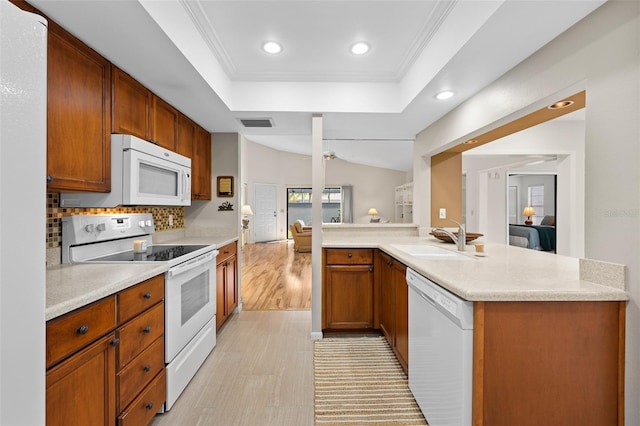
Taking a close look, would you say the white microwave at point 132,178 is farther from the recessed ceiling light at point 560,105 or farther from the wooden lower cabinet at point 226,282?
the recessed ceiling light at point 560,105

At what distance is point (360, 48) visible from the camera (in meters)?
2.10

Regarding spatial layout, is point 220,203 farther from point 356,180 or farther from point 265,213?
point 356,180

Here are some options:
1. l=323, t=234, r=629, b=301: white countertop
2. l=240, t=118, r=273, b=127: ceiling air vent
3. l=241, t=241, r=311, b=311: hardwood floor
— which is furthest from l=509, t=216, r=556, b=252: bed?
l=240, t=118, r=273, b=127: ceiling air vent

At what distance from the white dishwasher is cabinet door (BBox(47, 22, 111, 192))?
1917mm

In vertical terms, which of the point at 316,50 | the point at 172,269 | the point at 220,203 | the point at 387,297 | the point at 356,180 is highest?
Result: the point at 316,50

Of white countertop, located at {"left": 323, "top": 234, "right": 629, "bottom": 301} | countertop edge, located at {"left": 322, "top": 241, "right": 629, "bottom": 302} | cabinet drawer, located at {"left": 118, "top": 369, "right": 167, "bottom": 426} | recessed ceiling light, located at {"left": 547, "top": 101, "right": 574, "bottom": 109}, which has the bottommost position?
cabinet drawer, located at {"left": 118, "top": 369, "right": 167, "bottom": 426}

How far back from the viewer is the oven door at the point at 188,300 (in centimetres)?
177

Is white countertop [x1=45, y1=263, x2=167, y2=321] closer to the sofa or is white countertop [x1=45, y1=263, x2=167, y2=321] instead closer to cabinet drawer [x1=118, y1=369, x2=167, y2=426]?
cabinet drawer [x1=118, y1=369, x2=167, y2=426]

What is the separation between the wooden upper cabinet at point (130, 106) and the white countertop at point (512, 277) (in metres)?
2.03

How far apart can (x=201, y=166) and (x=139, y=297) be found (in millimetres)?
1961

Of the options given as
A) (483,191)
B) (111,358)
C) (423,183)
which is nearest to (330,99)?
(423,183)

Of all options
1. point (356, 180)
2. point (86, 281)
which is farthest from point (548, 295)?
point (356, 180)

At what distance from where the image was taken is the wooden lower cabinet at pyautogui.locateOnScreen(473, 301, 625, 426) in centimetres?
118
